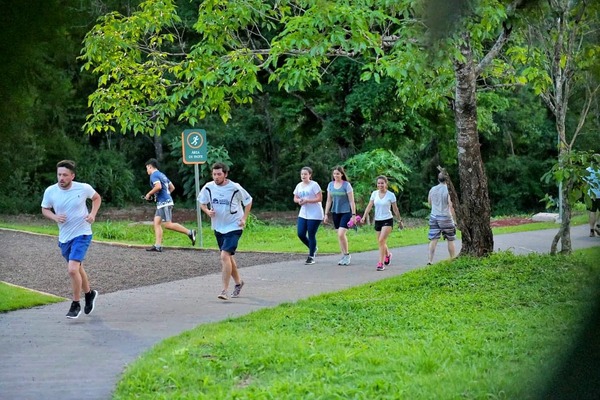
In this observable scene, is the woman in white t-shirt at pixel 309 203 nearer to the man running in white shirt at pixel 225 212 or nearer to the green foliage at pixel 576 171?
the man running in white shirt at pixel 225 212

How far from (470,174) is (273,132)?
2479cm

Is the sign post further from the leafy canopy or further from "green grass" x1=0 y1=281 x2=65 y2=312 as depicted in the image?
"green grass" x1=0 y1=281 x2=65 y2=312

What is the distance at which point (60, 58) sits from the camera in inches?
59.2

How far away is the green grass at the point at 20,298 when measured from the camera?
10609 millimetres

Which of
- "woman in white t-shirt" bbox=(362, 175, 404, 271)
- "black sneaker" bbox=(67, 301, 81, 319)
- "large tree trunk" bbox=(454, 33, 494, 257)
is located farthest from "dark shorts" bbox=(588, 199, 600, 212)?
"black sneaker" bbox=(67, 301, 81, 319)

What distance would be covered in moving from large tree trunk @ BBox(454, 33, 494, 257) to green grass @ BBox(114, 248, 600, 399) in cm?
181

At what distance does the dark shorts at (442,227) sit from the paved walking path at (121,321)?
70cm

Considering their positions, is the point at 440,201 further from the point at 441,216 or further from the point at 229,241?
the point at 229,241

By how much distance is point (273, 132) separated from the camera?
37094 mm

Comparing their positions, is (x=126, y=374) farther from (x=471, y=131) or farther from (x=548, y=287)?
(x=471, y=131)

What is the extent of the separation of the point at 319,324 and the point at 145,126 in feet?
18.5

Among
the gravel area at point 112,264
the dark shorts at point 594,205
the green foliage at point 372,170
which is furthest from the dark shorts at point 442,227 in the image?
the green foliage at point 372,170

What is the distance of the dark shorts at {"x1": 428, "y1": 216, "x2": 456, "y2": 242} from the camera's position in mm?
14773

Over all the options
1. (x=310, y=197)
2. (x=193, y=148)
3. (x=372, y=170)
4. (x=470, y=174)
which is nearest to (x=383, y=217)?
(x=310, y=197)
